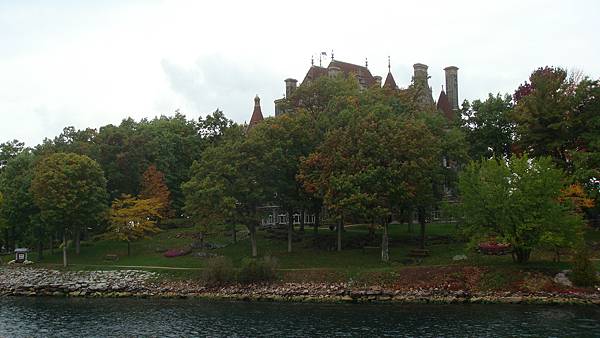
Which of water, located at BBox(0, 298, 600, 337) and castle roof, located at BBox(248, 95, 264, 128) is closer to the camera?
water, located at BBox(0, 298, 600, 337)

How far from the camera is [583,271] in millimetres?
39781

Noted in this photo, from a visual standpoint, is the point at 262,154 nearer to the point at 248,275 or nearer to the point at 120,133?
the point at 248,275

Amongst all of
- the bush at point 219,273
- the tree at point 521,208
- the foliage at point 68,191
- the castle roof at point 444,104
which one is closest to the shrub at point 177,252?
the foliage at point 68,191

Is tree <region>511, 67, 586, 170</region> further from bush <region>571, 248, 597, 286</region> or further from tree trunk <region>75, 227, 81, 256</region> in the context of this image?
tree trunk <region>75, 227, 81, 256</region>

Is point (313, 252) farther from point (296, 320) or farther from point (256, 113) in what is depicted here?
point (256, 113)

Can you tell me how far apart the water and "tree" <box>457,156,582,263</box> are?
6205 mm

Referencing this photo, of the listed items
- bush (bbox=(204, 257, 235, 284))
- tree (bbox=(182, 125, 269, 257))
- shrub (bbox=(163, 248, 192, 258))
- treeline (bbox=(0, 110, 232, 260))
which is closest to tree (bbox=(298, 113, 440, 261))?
tree (bbox=(182, 125, 269, 257))

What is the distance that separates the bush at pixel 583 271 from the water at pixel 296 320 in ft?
10.7

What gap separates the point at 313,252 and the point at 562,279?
73.5 feet

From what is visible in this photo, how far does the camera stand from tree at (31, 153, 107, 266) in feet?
196

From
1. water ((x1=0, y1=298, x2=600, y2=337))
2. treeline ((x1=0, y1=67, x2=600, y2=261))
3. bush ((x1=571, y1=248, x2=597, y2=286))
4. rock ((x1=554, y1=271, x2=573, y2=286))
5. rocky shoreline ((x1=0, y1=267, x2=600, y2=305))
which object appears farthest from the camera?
treeline ((x1=0, y1=67, x2=600, y2=261))

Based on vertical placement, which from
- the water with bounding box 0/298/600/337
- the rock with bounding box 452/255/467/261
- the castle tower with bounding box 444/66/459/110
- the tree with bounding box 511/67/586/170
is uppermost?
the castle tower with bounding box 444/66/459/110

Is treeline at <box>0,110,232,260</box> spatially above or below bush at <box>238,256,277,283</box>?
above

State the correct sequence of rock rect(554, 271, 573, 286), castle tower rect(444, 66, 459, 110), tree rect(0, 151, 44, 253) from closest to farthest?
rock rect(554, 271, 573, 286) < tree rect(0, 151, 44, 253) < castle tower rect(444, 66, 459, 110)
